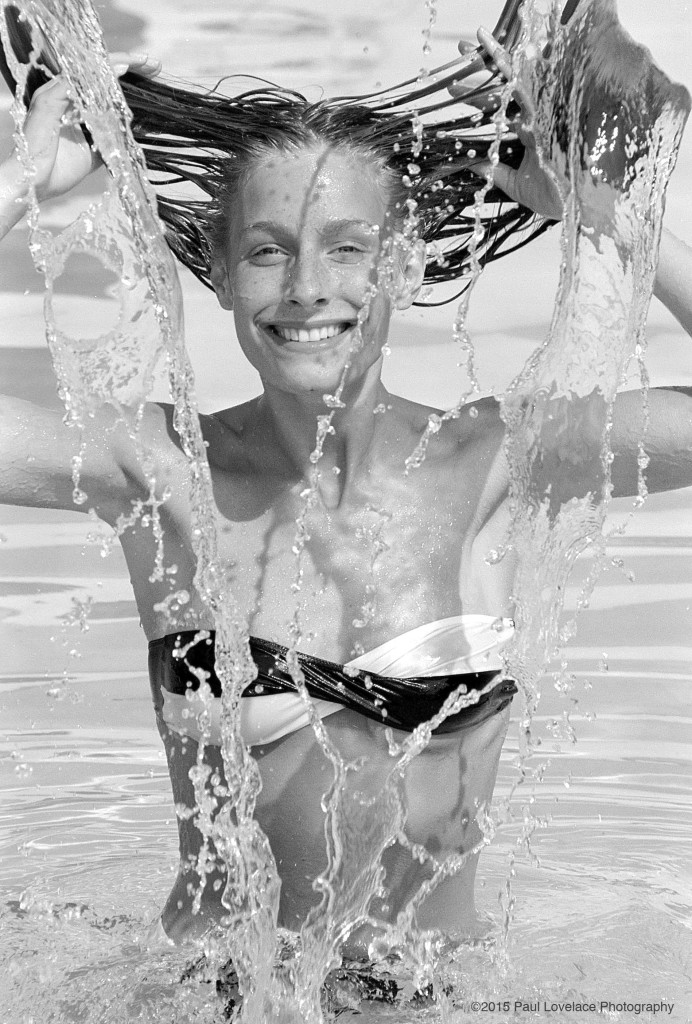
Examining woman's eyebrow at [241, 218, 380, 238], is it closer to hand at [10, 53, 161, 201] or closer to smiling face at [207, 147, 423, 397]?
smiling face at [207, 147, 423, 397]

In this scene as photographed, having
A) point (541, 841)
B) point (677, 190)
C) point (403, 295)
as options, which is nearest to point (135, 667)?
point (541, 841)

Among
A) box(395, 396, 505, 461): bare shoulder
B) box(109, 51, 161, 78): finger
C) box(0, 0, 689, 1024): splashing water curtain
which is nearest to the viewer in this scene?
box(0, 0, 689, 1024): splashing water curtain

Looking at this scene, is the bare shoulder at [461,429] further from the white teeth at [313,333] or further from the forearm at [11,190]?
the forearm at [11,190]

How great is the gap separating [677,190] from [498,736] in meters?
1.81

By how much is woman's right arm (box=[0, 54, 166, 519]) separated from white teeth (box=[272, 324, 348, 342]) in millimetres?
281

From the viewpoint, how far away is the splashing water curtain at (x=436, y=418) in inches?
67.7

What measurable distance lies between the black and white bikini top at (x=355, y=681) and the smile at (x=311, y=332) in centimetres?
40

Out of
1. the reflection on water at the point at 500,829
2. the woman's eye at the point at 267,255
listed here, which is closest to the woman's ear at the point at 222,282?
the woman's eye at the point at 267,255

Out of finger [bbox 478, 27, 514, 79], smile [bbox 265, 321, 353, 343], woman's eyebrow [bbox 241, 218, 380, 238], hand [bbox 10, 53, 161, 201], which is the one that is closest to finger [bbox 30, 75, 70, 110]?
hand [bbox 10, 53, 161, 201]

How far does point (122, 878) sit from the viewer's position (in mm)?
2473

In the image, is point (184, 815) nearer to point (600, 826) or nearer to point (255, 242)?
point (255, 242)

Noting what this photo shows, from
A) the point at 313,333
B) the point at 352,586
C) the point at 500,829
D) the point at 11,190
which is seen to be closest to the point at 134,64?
the point at 11,190

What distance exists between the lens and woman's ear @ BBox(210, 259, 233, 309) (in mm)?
1947

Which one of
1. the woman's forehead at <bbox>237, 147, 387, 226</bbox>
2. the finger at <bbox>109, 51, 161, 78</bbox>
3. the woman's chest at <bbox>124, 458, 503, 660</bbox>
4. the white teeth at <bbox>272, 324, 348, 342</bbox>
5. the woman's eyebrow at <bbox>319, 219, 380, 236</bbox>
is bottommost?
the woman's chest at <bbox>124, 458, 503, 660</bbox>
